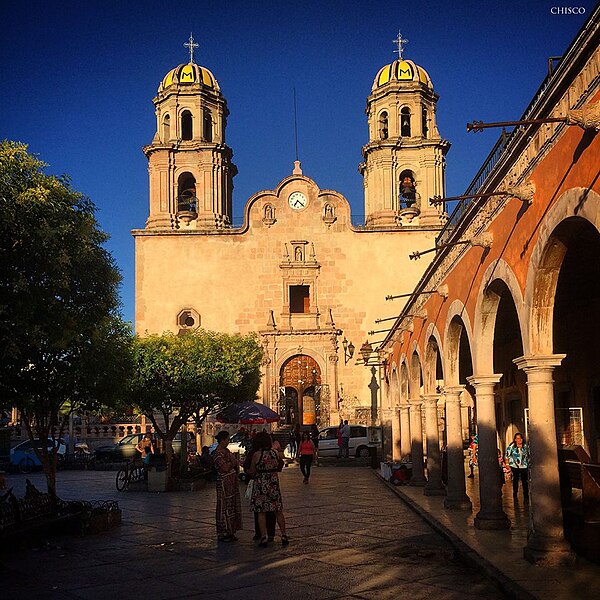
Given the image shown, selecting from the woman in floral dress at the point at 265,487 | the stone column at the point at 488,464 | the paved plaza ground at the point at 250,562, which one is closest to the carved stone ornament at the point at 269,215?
the paved plaza ground at the point at 250,562

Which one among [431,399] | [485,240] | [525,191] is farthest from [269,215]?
[525,191]

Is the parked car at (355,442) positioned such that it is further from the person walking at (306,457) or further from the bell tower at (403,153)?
the bell tower at (403,153)

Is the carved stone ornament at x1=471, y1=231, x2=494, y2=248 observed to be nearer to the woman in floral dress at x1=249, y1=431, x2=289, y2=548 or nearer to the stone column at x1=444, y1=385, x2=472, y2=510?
the stone column at x1=444, y1=385, x2=472, y2=510

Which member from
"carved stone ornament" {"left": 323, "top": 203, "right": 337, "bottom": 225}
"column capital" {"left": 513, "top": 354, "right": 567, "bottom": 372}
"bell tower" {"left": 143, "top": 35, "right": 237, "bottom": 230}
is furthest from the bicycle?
"carved stone ornament" {"left": 323, "top": 203, "right": 337, "bottom": 225}

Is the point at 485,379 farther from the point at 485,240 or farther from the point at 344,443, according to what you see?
the point at 344,443

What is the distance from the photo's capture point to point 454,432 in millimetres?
14555

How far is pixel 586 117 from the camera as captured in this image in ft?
23.0

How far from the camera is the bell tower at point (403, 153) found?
36.9 metres

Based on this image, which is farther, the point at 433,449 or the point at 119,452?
the point at 119,452

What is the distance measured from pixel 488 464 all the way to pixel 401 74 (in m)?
29.0

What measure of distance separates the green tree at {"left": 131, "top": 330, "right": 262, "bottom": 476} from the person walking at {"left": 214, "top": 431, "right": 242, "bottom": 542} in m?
10.7

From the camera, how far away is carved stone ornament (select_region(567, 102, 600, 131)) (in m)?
6.89

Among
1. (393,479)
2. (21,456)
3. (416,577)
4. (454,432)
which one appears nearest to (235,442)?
(21,456)

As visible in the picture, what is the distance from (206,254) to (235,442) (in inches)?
388
